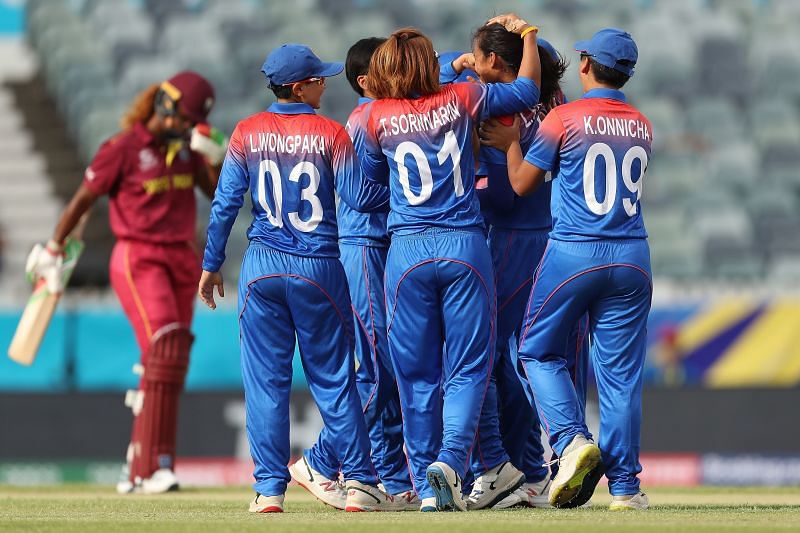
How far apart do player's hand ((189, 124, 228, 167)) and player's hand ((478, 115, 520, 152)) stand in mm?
2273

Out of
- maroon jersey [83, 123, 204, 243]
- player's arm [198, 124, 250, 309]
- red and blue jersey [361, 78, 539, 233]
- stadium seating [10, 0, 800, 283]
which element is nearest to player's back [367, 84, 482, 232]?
red and blue jersey [361, 78, 539, 233]

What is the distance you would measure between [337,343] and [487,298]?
660mm

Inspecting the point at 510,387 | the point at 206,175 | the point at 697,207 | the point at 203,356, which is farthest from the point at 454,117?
the point at 697,207

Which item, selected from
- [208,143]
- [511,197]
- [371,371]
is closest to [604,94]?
[511,197]

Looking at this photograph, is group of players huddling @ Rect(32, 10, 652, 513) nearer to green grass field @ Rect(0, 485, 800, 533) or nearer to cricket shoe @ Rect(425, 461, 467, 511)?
cricket shoe @ Rect(425, 461, 467, 511)

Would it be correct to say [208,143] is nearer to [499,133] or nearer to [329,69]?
[329,69]

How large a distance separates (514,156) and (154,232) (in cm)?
274

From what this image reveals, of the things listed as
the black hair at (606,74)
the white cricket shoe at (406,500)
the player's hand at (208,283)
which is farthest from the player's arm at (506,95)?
the white cricket shoe at (406,500)

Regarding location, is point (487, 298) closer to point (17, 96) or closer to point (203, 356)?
point (203, 356)

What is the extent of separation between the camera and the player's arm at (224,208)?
5613 mm

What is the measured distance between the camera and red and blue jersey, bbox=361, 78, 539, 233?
5438 millimetres

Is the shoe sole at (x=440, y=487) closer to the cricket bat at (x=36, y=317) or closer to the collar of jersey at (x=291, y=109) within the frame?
the collar of jersey at (x=291, y=109)

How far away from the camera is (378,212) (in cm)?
597

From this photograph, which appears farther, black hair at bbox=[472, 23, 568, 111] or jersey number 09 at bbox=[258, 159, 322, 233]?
black hair at bbox=[472, 23, 568, 111]
